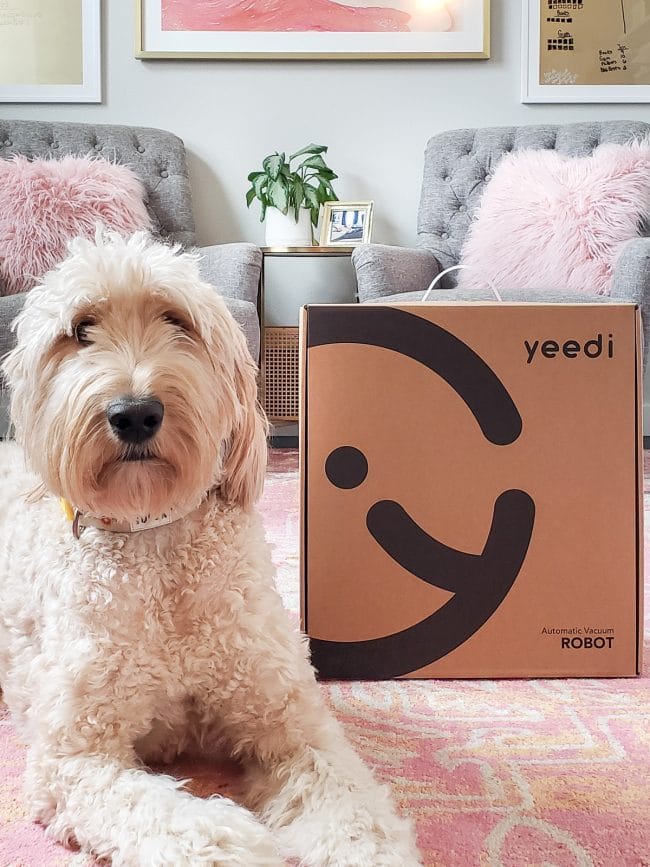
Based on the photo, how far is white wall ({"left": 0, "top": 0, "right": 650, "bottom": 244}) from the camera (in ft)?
12.6

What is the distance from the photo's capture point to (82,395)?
0.96 m

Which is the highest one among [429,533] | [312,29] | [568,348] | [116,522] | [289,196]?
[312,29]

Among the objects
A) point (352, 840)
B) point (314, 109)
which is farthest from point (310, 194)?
point (352, 840)

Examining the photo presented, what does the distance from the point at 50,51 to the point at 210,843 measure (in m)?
3.82

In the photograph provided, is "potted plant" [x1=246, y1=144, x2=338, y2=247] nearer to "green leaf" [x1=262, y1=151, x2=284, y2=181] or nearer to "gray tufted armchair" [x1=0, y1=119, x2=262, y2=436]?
"green leaf" [x1=262, y1=151, x2=284, y2=181]

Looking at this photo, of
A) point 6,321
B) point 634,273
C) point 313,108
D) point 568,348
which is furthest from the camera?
point 313,108

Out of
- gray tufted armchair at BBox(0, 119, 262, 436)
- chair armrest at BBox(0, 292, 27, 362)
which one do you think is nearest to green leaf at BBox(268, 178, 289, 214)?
gray tufted armchair at BBox(0, 119, 262, 436)

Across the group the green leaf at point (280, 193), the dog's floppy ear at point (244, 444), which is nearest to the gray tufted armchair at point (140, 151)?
the green leaf at point (280, 193)

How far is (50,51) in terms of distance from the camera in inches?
149

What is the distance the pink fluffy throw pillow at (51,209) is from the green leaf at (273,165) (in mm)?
625

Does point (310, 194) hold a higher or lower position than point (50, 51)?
lower

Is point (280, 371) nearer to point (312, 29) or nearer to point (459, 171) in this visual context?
point (459, 171)

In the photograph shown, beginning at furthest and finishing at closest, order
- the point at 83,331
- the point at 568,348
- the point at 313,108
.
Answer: the point at 313,108 < the point at 568,348 < the point at 83,331

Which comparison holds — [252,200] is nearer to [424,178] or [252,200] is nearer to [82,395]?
[424,178]
